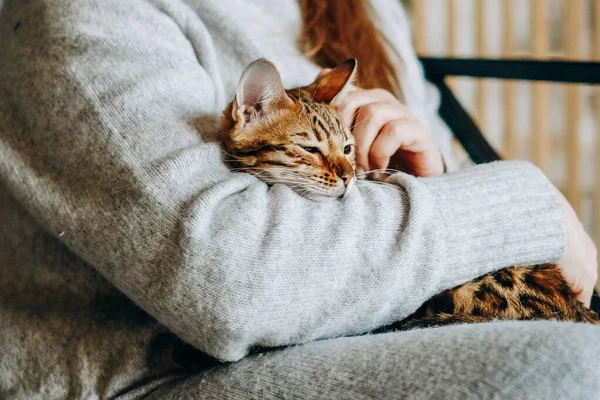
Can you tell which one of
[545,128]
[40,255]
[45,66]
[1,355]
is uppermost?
[45,66]

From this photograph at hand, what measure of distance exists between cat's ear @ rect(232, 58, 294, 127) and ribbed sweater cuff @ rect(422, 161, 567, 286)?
0.26 meters

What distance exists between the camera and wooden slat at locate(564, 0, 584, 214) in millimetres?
1724

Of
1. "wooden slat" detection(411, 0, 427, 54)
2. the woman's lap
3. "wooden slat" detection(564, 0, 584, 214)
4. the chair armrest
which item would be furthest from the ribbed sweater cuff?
"wooden slat" detection(411, 0, 427, 54)

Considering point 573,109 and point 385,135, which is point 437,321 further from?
point 573,109

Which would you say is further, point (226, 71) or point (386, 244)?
point (226, 71)

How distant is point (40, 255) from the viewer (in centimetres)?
79

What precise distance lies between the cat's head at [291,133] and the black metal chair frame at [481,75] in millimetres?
394

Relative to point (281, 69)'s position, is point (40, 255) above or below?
below

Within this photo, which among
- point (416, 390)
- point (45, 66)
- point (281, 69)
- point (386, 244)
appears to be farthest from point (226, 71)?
point (416, 390)

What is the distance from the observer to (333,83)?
984 millimetres

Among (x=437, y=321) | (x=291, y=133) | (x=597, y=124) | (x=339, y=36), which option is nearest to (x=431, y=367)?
(x=437, y=321)

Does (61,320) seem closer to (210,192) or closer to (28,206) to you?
(28,206)

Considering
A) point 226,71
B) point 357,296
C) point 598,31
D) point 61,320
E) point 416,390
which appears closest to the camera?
point 416,390

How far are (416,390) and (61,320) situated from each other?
1.54 ft
